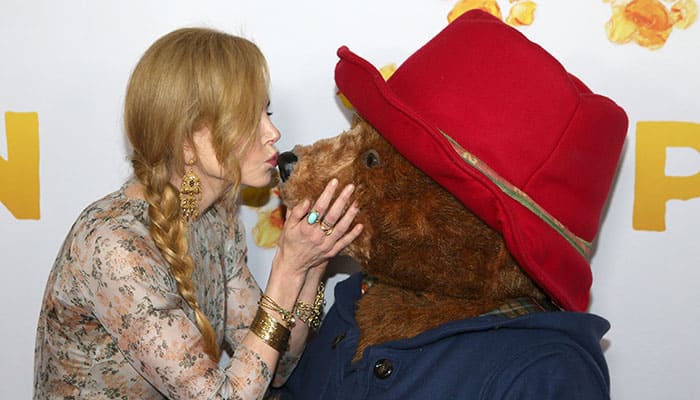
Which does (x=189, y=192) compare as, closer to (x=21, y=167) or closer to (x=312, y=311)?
(x=312, y=311)

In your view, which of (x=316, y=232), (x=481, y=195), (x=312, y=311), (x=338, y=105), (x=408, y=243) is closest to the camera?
(x=481, y=195)

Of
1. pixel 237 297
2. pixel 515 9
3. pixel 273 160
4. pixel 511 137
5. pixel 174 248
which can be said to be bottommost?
pixel 237 297

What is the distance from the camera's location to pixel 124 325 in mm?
1243

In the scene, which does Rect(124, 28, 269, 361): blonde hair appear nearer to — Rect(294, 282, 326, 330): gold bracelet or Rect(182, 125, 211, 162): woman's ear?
Answer: Rect(182, 125, 211, 162): woman's ear

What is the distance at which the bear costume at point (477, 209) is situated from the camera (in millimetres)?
1068

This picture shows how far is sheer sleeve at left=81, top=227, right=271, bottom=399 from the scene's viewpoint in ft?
4.02

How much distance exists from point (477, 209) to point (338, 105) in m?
0.61

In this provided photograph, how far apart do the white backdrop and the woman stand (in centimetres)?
21

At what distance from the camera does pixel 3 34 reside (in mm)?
1604

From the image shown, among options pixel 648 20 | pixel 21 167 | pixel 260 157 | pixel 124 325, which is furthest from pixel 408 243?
pixel 21 167

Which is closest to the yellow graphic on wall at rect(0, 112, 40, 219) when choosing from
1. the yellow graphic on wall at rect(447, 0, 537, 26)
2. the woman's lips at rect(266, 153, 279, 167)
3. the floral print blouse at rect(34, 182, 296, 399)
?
the floral print blouse at rect(34, 182, 296, 399)

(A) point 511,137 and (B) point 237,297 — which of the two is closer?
(A) point 511,137

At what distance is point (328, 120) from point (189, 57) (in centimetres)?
38

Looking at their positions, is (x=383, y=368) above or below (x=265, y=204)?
below
